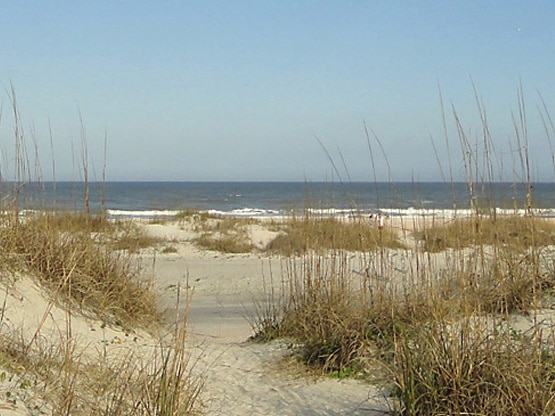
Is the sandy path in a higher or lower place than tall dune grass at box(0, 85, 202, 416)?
lower

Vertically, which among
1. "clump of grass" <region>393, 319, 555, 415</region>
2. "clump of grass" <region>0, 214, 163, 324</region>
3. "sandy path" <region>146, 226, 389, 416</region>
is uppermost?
"clump of grass" <region>0, 214, 163, 324</region>

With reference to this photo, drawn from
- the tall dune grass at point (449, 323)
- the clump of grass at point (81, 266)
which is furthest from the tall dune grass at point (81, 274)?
the tall dune grass at point (449, 323)

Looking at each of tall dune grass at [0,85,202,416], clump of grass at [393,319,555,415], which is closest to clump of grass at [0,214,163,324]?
tall dune grass at [0,85,202,416]

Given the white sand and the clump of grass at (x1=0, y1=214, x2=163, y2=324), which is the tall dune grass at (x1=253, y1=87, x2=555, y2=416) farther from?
the clump of grass at (x1=0, y1=214, x2=163, y2=324)

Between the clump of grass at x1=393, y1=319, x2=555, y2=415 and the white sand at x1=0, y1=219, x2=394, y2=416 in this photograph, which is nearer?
the clump of grass at x1=393, y1=319, x2=555, y2=415

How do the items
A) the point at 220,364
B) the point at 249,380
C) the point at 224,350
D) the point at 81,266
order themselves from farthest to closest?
the point at 81,266, the point at 224,350, the point at 220,364, the point at 249,380

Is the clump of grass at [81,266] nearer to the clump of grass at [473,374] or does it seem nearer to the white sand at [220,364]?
the white sand at [220,364]

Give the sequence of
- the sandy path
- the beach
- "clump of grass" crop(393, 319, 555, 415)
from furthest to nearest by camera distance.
A: 1. the sandy path
2. the beach
3. "clump of grass" crop(393, 319, 555, 415)

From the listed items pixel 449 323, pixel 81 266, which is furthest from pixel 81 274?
pixel 449 323

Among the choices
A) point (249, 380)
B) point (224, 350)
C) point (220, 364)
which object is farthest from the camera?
point (224, 350)

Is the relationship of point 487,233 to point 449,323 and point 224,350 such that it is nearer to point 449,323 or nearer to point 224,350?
point 449,323

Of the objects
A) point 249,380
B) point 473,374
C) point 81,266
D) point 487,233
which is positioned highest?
point 487,233

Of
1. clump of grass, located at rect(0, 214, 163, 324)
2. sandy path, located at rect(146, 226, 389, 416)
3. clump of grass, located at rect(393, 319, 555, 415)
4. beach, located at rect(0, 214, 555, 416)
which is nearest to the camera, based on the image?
clump of grass, located at rect(393, 319, 555, 415)

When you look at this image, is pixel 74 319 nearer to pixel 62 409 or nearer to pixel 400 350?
pixel 62 409
